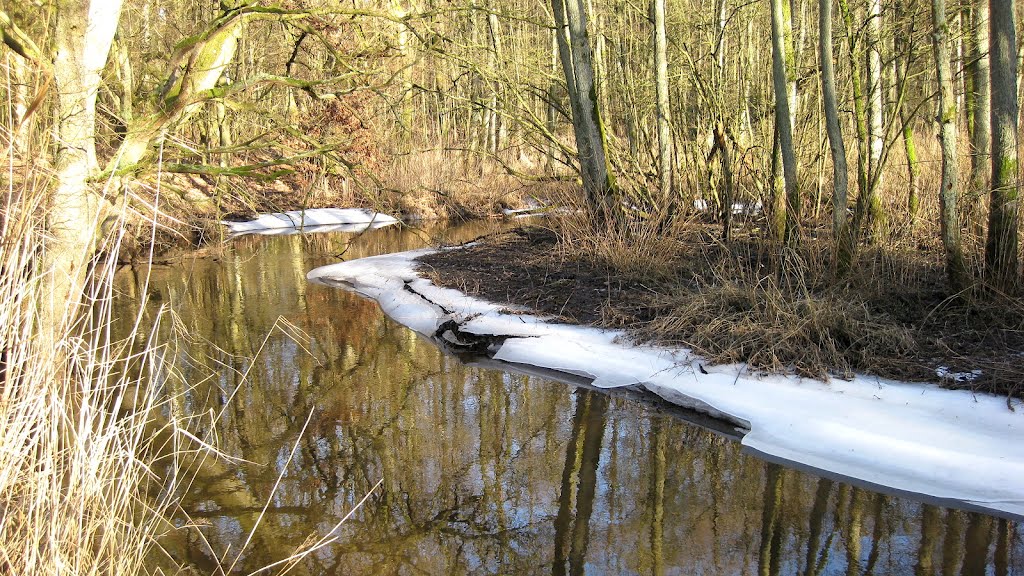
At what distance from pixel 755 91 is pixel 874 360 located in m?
6.82

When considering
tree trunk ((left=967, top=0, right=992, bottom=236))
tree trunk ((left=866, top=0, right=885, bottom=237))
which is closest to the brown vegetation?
tree trunk ((left=866, top=0, right=885, bottom=237))

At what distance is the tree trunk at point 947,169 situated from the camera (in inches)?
253

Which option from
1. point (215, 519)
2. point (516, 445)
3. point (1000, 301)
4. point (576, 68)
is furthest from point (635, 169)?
point (215, 519)

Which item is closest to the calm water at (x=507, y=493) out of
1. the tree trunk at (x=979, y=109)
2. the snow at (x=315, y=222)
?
the tree trunk at (x=979, y=109)

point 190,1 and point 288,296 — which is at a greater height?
point 190,1

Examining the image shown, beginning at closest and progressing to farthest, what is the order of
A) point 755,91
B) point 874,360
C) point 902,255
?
point 874,360 → point 902,255 → point 755,91

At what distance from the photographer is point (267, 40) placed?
56.1ft

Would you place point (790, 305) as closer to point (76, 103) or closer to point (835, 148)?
point (835, 148)

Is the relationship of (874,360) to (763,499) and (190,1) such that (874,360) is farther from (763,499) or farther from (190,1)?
(190,1)

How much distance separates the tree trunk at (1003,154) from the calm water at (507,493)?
8.84 feet

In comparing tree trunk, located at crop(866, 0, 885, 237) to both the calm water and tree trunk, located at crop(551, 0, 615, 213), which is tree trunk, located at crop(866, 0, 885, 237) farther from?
the calm water

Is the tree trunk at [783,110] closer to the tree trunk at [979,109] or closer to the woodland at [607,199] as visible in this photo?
the woodland at [607,199]

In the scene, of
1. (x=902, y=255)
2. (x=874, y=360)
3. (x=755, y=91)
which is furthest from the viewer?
(x=755, y=91)

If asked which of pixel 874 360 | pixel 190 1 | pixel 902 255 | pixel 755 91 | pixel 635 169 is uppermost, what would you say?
pixel 190 1
